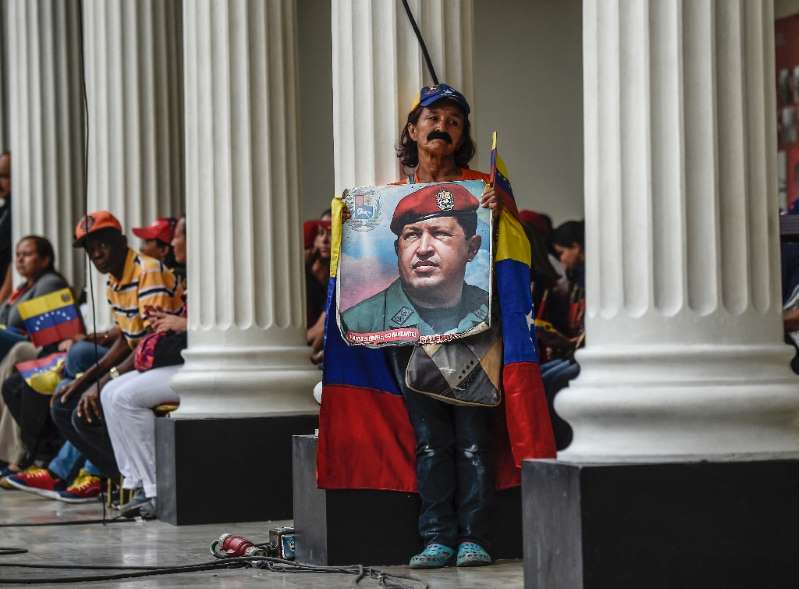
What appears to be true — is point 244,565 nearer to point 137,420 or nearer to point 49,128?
point 137,420

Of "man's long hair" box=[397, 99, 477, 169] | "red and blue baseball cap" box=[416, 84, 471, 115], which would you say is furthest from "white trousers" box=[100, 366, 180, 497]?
"red and blue baseball cap" box=[416, 84, 471, 115]

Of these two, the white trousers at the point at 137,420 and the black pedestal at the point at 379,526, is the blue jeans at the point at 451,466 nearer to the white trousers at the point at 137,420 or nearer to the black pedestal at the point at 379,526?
the black pedestal at the point at 379,526

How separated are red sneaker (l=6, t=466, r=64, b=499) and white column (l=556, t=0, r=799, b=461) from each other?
7.41 meters

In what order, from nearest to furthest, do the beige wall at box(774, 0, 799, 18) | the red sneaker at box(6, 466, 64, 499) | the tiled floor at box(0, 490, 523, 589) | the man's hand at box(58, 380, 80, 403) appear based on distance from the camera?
the tiled floor at box(0, 490, 523, 589) < the man's hand at box(58, 380, 80, 403) < the red sneaker at box(6, 466, 64, 499) < the beige wall at box(774, 0, 799, 18)

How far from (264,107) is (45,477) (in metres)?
4.07

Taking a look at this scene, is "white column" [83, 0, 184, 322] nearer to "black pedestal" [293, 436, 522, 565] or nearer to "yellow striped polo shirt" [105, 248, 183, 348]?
"yellow striped polo shirt" [105, 248, 183, 348]

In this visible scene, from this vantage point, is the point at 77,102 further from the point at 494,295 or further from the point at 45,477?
the point at 494,295

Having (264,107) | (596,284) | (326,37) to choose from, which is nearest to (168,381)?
(264,107)

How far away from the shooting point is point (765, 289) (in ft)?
18.4

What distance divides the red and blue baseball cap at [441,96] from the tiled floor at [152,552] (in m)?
1.91

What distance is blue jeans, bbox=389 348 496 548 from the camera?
696 centimetres

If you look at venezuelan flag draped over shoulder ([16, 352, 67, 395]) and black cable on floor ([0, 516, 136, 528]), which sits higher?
venezuelan flag draped over shoulder ([16, 352, 67, 395])

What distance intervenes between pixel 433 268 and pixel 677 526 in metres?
1.92

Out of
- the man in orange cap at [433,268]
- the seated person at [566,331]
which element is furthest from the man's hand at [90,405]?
the man in orange cap at [433,268]
